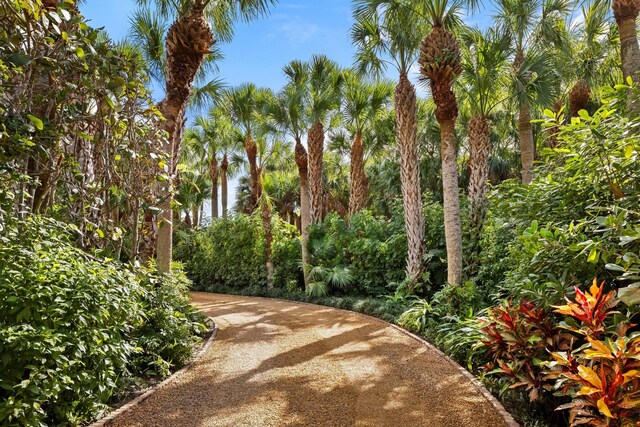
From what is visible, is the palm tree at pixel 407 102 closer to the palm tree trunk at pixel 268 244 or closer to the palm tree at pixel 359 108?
the palm tree at pixel 359 108

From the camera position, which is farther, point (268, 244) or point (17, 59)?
point (268, 244)

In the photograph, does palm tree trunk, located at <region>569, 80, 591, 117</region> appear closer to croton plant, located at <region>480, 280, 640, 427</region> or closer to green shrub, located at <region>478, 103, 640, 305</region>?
green shrub, located at <region>478, 103, 640, 305</region>

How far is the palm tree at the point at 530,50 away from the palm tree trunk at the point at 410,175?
95.4 inches

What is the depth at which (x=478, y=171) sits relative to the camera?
31.3ft

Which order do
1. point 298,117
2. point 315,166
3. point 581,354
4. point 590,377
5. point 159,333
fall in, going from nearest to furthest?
point 590,377
point 581,354
point 159,333
point 298,117
point 315,166

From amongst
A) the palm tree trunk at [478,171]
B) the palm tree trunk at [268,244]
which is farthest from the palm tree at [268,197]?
the palm tree trunk at [478,171]

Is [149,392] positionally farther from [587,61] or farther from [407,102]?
[587,61]

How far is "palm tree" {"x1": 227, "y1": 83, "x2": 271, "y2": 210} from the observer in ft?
53.9

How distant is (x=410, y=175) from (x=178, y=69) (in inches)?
227

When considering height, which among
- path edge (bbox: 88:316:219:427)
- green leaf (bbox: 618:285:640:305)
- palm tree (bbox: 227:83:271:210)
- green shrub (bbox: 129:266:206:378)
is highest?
palm tree (bbox: 227:83:271:210)

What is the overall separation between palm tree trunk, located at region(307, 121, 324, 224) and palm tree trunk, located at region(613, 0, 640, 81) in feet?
27.4

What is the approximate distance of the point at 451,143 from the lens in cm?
796

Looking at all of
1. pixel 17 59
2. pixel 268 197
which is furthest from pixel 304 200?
pixel 17 59

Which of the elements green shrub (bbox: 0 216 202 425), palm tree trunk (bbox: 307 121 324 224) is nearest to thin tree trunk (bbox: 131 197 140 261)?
green shrub (bbox: 0 216 202 425)
